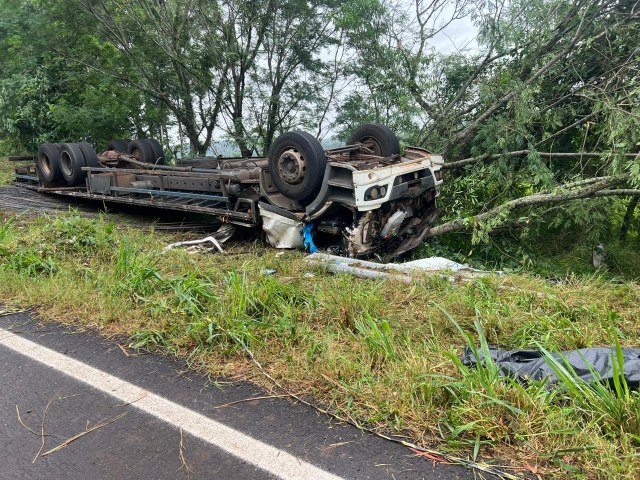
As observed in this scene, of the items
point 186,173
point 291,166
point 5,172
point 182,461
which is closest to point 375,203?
point 291,166

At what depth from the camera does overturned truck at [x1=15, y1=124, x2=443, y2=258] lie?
17.4ft

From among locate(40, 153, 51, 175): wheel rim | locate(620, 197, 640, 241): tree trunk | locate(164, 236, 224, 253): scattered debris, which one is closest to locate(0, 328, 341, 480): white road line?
locate(164, 236, 224, 253): scattered debris

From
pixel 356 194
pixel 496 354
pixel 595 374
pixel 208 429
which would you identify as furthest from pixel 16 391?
pixel 356 194

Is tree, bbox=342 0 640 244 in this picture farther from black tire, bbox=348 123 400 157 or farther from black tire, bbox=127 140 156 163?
black tire, bbox=127 140 156 163

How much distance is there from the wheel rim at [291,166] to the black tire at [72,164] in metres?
4.25

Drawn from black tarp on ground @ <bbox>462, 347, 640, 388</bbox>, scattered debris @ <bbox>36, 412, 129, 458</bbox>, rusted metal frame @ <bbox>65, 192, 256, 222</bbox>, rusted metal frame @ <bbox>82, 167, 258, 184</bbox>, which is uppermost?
rusted metal frame @ <bbox>82, 167, 258, 184</bbox>

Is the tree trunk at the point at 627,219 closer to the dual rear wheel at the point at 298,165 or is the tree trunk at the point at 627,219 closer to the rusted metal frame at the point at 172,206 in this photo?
the dual rear wheel at the point at 298,165

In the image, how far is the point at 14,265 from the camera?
4301 millimetres

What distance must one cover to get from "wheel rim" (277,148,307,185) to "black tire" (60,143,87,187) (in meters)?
4.25

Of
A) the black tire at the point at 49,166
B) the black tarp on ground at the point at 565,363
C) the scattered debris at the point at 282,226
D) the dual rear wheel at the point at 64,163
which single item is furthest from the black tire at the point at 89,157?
the black tarp on ground at the point at 565,363

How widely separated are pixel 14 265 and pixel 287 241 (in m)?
2.80

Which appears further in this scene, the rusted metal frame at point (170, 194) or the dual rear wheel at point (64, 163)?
the dual rear wheel at point (64, 163)

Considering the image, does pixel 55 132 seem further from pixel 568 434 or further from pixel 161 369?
pixel 568 434

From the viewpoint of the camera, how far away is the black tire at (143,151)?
27.3 ft
